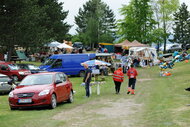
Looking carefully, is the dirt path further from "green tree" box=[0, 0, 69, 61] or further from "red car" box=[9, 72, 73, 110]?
"green tree" box=[0, 0, 69, 61]

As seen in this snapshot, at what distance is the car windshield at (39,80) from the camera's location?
1606 centimetres

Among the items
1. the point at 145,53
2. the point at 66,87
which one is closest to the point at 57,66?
the point at 66,87

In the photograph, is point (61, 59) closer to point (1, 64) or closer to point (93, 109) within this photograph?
point (1, 64)

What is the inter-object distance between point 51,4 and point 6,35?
23073 mm

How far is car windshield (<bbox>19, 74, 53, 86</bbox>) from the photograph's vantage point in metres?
16.1

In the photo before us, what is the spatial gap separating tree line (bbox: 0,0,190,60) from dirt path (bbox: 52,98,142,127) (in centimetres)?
2254

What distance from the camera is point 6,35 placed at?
121 ft

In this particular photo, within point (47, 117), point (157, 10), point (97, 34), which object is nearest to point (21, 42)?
point (47, 117)

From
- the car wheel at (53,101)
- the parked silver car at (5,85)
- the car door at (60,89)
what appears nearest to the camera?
the car wheel at (53,101)

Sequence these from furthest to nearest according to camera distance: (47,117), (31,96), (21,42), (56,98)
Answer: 1. (21,42)
2. (56,98)
3. (31,96)
4. (47,117)

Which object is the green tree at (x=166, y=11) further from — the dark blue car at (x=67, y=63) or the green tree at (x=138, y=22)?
the dark blue car at (x=67, y=63)

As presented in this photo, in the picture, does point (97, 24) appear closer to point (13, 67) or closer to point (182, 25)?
point (182, 25)

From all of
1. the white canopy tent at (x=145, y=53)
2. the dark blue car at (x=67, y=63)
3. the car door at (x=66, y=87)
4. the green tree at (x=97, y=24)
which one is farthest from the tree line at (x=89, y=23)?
the car door at (x=66, y=87)

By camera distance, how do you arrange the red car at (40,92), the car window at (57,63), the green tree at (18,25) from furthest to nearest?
the green tree at (18,25) < the car window at (57,63) < the red car at (40,92)
